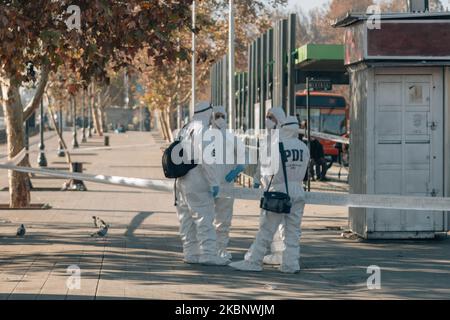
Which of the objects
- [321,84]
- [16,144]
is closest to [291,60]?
[321,84]

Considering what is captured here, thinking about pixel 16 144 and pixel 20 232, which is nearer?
pixel 20 232

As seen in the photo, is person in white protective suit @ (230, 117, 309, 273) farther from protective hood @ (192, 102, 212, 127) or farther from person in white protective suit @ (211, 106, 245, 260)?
protective hood @ (192, 102, 212, 127)

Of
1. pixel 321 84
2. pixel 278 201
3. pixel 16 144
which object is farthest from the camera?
pixel 321 84

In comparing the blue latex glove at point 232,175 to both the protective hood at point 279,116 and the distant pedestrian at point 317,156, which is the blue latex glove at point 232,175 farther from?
the distant pedestrian at point 317,156

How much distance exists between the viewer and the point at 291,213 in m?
12.7

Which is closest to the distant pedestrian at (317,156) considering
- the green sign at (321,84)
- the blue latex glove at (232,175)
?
the green sign at (321,84)

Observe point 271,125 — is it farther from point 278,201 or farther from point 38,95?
point 38,95

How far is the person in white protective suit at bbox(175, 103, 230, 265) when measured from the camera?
1323 centimetres

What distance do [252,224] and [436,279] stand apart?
22.2ft

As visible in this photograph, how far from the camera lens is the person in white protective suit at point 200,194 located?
13234 millimetres

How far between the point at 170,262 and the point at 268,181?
5.85 ft

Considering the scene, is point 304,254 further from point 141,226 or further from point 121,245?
point 141,226

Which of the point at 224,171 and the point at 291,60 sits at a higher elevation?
the point at 291,60
